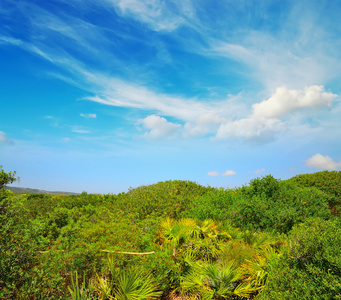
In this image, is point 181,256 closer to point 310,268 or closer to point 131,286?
point 131,286

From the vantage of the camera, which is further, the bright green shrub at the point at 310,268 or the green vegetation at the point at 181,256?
the green vegetation at the point at 181,256

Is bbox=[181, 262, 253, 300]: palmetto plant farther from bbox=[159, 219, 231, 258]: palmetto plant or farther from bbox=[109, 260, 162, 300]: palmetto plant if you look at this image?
bbox=[159, 219, 231, 258]: palmetto plant

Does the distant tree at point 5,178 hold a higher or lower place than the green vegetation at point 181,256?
higher

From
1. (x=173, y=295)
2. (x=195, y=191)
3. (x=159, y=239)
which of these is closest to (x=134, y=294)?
(x=173, y=295)

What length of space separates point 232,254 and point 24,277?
4.69m

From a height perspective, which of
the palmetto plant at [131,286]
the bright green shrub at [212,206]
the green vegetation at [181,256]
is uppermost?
the bright green shrub at [212,206]

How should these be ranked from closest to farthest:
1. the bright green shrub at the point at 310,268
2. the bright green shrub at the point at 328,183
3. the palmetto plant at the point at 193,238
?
the bright green shrub at the point at 310,268 < the palmetto plant at the point at 193,238 < the bright green shrub at the point at 328,183

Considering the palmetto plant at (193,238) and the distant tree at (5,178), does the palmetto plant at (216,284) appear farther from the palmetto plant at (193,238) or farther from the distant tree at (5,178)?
the distant tree at (5,178)

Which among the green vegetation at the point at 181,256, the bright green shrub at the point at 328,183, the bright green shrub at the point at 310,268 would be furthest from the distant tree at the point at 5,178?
the bright green shrub at the point at 328,183

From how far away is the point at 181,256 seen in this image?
7.50 meters

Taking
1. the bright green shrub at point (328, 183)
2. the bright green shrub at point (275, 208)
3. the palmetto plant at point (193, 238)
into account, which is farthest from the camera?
the bright green shrub at point (328, 183)

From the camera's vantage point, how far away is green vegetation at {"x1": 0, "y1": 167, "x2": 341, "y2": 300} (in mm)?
4855

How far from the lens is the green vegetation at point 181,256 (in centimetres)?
486

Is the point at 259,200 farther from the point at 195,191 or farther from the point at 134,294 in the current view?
the point at 134,294
